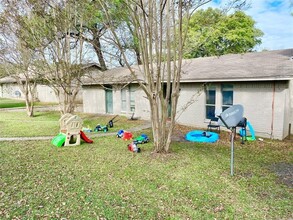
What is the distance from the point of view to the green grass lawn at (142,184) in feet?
12.8

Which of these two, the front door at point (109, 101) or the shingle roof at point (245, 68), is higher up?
the shingle roof at point (245, 68)

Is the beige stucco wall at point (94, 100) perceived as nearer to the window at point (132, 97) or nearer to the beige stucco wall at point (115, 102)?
the beige stucco wall at point (115, 102)

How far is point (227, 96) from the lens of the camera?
34.8ft

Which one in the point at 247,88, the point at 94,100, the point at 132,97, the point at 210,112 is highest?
the point at 247,88

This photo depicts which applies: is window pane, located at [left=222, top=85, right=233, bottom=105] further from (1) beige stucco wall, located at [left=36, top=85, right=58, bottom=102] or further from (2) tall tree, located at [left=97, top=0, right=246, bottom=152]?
(1) beige stucco wall, located at [left=36, top=85, right=58, bottom=102]

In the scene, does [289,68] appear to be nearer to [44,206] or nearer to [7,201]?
[44,206]

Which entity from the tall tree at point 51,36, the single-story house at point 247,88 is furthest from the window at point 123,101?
the single-story house at point 247,88

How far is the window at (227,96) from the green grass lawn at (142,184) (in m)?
3.29

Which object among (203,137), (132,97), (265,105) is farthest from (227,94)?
(132,97)

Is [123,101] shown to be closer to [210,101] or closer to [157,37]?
[210,101]

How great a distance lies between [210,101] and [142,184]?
753 cm

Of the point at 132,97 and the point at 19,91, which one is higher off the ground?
the point at 19,91

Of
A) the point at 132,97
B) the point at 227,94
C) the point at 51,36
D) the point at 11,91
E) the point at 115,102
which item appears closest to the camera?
the point at 227,94

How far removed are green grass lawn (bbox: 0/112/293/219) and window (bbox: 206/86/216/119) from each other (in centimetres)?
376
